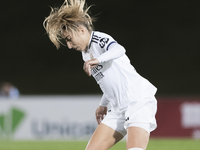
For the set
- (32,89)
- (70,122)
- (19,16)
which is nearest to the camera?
(70,122)

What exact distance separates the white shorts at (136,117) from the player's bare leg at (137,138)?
0.04m

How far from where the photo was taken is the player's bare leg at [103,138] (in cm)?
383

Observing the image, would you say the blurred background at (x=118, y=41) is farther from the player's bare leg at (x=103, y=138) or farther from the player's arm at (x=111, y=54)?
the player's arm at (x=111, y=54)

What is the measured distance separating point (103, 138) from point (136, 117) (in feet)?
1.56

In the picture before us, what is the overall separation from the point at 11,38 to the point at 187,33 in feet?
35.5

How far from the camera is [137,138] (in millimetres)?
3385

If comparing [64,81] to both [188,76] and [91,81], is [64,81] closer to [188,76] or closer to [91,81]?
[91,81]

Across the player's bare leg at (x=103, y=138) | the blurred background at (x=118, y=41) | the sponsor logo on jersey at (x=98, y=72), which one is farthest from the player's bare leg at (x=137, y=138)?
the blurred background at (x=118, y=41)

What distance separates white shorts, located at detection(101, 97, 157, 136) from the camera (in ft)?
11.5

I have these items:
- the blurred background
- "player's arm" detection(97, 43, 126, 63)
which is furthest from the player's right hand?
the blurred background

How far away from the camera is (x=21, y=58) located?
25.0 meters

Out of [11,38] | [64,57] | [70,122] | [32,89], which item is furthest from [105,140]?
[11,38]

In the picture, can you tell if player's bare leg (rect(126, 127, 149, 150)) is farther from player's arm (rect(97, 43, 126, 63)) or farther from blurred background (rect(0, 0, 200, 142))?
blurred background (rect(0, 0, 200, 142))

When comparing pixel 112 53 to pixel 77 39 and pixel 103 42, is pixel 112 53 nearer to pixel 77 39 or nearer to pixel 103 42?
pixel 103 42
